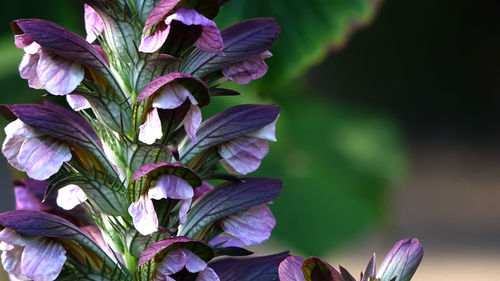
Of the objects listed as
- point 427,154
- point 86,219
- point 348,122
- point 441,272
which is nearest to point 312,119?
point 348,122

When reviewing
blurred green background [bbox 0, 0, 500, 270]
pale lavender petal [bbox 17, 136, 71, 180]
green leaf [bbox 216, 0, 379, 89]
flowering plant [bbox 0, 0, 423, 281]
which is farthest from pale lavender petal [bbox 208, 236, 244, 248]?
green leaf [bbox 216, 0, 379, 89]

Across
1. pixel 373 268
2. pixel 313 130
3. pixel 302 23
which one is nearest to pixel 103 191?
pixel 373 268

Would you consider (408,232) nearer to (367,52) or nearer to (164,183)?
(367,52)

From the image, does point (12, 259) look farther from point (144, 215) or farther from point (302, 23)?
point (302, 23)

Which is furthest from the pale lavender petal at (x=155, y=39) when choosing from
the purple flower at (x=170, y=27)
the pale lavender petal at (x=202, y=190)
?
the pale lavender petal at (x=202, y=190)

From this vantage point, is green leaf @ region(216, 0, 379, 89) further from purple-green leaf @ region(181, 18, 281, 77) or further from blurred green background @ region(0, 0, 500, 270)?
purple-green leaf @ region(181, 18, 281, 77)

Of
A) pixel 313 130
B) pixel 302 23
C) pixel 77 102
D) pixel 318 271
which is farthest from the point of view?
pixel 313 130
